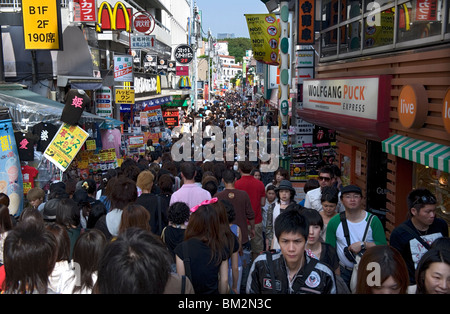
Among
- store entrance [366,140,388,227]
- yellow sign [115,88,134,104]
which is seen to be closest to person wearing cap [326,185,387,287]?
store entrance [366,140,388,227]

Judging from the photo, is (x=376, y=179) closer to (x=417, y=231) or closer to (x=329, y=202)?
(x=329, y=202)

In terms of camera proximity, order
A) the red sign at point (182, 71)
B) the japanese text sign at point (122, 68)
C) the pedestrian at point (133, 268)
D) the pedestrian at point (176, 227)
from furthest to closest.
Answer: the red sign at point (182, 71)
the japanese text sign at point (122, 68)
the pedestrian at point (176, 227)
the pedestrian at point (133, 268)

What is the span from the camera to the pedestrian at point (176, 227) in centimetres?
572

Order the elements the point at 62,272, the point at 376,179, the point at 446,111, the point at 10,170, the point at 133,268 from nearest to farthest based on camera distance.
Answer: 1. the point at 133,268
2. the point at 62,272
3. the point at 446,111
4. the point at 10,170
5. the point at 376,179

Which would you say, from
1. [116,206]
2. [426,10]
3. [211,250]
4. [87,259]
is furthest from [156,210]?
[426,10]

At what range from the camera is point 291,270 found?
3.93 metres

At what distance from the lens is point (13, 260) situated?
3.56m

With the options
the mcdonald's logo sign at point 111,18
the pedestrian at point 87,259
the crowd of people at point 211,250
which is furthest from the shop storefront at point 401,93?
the mcdonald's logo sign at point 111,18

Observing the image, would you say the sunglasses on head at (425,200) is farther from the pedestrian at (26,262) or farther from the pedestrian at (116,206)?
the pedestrian at (26,262)

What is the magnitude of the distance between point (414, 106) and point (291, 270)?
5.00 m

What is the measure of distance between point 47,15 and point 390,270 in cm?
1264

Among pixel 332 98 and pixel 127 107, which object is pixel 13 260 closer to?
pixel 332 98

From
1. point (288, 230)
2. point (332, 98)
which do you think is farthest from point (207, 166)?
point (288, 230)

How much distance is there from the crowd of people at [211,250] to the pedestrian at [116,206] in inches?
0.5
